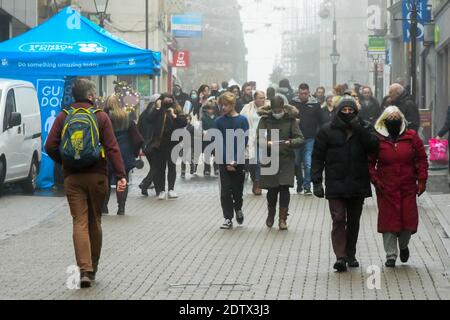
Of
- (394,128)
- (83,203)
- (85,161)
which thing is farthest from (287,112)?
(85,161)

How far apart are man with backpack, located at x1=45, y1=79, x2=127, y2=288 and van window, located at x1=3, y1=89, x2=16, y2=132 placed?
31.7 feet

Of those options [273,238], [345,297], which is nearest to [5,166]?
[273,238]

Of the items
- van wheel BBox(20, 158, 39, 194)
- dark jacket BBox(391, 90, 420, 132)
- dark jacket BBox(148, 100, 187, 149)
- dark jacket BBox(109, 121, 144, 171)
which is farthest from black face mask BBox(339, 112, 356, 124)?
van wheel BBox(20, 158, 39, 194)

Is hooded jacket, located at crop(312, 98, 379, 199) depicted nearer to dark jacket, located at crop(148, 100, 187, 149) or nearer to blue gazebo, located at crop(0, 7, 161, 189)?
dark jacket, located at crop(148, 100, 187, 149)

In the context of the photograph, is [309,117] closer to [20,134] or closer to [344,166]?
[20,134]

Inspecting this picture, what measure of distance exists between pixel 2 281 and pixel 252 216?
6.92 m

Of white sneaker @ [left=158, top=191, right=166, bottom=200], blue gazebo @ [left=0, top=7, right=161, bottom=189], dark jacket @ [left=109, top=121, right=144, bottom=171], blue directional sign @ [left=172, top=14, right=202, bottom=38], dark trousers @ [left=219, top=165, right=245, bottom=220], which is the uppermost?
blue directional sign @ [left=172, top=14, right=202, bottom=38]

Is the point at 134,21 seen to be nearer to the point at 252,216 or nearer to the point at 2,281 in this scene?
the point at 252,216

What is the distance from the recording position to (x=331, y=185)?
11984 millimetres

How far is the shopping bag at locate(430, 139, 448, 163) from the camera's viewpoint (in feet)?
76.2

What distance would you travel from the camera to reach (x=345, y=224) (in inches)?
475

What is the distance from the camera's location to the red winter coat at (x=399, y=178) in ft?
39.4

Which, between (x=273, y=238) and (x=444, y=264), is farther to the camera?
(x=273, y=238)

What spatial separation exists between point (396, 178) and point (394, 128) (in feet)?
1.64
